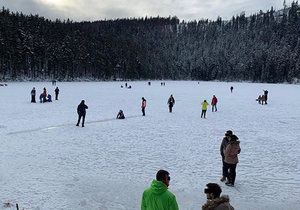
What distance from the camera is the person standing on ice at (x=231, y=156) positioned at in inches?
408

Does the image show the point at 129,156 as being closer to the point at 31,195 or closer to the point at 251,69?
the point at 31,195

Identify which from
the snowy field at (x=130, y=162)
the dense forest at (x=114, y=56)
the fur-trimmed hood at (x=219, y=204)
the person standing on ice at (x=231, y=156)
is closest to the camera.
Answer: the fur-trimmed hood at (x=219, y=204)

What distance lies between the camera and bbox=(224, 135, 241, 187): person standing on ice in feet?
34.0

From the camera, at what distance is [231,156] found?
10375mm

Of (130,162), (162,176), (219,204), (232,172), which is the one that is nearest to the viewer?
(219,204)

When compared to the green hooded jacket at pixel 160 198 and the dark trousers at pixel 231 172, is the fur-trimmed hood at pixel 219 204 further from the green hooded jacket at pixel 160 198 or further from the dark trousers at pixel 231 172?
the dark trousers at pixel 231 172

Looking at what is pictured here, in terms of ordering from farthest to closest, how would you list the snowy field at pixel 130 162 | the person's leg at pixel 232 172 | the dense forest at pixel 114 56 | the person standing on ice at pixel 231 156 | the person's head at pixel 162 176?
→ 1. the dense forest at pixel 114 56
2. the person's leg at pixel 232 172
3. the person standing on ice at pixel 231 156
4. the snowy field at pixel 130 162
5. the person's head at pixel 162 176

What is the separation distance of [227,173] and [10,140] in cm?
1031

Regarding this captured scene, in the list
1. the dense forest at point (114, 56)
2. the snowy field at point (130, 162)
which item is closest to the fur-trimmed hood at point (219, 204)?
the snowy field at point (130, 162)

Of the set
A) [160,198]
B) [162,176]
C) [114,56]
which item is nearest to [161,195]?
[160,198]

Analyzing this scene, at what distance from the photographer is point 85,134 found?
18.6 metres

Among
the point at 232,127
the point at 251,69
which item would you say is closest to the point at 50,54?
the point at 251,69

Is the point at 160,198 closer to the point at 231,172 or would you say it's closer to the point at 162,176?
the point at 162,176

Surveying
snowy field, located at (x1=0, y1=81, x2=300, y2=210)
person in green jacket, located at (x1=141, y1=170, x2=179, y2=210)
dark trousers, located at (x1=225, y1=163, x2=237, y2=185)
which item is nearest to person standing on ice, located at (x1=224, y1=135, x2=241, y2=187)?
dark trousers, located at (x1=225, y1=163, x2=237, y2=185)
